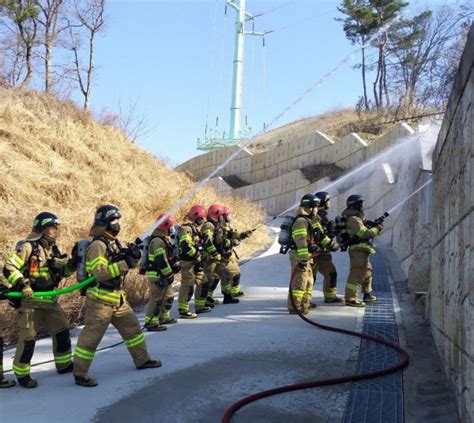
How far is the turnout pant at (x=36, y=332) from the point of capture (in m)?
4.48

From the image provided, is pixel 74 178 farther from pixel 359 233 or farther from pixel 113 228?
pixel 113 228

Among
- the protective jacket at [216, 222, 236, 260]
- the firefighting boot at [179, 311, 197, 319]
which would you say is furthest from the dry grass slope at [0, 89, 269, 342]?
the protective jacket at [216, 222, 236, 260]

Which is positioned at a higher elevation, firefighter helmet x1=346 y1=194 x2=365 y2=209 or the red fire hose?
firefighter helmet x1=346 y1=194 x2=365 y2=209

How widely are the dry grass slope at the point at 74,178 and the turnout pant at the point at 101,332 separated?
3.51m

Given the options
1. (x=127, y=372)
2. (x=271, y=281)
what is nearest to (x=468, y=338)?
(x=127, y=372)

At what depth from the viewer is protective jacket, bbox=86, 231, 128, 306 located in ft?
14.9

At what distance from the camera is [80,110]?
1772cm

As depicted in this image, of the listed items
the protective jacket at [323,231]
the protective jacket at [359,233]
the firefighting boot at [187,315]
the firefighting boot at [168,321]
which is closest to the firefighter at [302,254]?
the protective jacket at [323,231]

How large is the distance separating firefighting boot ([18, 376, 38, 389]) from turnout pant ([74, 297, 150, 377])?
0.35 metres

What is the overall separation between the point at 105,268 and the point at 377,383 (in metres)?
2.53

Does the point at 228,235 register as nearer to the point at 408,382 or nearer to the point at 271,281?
the point at 271,281

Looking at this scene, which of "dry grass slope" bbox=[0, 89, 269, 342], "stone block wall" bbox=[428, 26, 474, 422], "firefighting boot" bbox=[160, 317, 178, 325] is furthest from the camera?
"dry grass slope" bbox=[0, 89, 269, 342]

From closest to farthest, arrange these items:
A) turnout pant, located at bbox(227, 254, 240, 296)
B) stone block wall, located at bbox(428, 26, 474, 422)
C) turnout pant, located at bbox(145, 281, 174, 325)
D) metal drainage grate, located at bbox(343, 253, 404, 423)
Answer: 1. stone block wall, located at bbox(428, 26, 474, 422)
2. metal drainage grate, located at bbox(343, 253, 404, 423)
3. turnout pant, located at bbox(145, 281, 174, 325)
4. turnout pant, located at bbox(227, 254, 240, 296)

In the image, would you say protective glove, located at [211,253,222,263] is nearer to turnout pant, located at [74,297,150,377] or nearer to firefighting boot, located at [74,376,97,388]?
turnout pant, located at [74,297,150,377]
